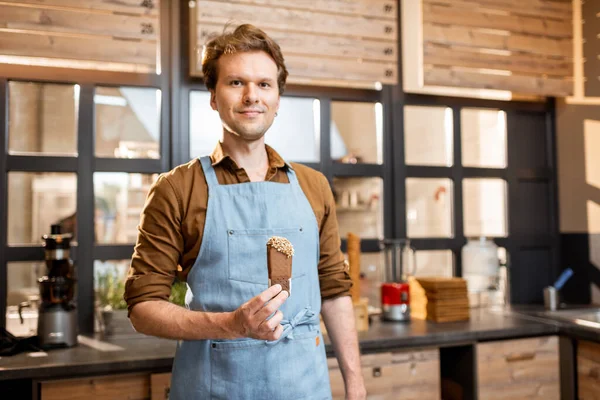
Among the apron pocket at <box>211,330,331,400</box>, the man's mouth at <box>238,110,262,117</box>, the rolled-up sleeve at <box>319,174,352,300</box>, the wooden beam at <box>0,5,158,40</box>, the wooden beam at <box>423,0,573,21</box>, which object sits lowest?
the apron pocket at <box>211,330,331,400</box>

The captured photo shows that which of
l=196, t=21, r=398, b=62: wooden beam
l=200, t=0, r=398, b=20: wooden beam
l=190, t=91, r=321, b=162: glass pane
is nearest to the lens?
l=196, t=21, r=398, b=62: wooden beam

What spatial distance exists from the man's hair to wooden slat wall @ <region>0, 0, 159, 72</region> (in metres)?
0.97

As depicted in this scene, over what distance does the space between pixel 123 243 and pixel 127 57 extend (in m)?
0.81

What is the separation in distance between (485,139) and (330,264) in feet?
6.25

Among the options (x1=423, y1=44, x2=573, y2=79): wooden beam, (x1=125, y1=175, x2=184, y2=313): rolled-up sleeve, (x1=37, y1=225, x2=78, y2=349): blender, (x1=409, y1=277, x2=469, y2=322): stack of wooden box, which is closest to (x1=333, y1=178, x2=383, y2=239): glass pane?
(x1=409, y1=277, x2=469, y2=322): stack of wooden box

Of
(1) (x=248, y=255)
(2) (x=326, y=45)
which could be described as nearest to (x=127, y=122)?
(2) (x=326, y=45)

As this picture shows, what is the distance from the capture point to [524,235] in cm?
320

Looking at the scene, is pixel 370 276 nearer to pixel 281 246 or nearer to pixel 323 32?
pixel 323 32

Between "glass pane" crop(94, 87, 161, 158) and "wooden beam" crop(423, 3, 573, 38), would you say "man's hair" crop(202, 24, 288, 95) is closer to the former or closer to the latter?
"glass pane" crop(94, 87, 161, 158)

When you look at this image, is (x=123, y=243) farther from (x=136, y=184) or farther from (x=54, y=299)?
(x=54, y=299)

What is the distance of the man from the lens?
1.45m

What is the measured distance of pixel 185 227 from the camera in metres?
1.49

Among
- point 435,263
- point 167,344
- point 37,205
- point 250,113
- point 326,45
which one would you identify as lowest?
point 167,344

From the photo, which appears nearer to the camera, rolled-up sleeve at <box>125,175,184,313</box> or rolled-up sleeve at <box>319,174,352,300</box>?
rolled-up sleeve at <box>125,175,184,313</box>
